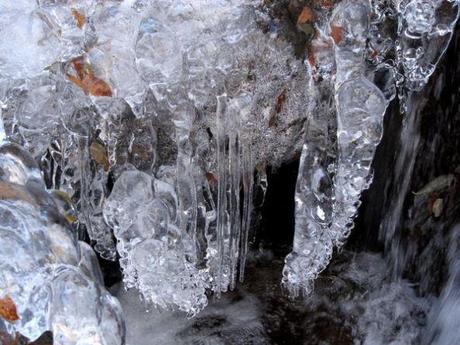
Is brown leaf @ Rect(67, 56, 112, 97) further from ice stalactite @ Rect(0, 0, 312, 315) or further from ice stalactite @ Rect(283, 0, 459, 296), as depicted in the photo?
ice stalactite @ Rect(283, 0, 459, 296)

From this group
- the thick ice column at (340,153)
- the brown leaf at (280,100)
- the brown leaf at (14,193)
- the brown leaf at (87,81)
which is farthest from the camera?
the brown leaf at (280,100)

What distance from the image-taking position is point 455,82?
2.33 meters

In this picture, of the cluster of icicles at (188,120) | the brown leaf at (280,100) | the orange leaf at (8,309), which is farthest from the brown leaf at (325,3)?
the orange leaf at (8,309)

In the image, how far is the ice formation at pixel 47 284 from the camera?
171cm

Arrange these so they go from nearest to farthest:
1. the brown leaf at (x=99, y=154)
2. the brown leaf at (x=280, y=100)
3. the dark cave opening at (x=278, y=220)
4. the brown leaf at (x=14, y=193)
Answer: the brown leaf at (x=14, y=193)
the brown leaf at (x=280, y=100)
the brown leaf at (x=99, y=154)
the dark cave opening at (x=278, y=220)

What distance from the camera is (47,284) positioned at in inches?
69.0

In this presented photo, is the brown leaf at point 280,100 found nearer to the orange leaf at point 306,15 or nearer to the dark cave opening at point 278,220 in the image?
the orange leaf at point 306,15

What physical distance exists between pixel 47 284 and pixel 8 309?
13 cm

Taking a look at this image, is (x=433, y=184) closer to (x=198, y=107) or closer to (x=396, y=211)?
(x=396, y=211)

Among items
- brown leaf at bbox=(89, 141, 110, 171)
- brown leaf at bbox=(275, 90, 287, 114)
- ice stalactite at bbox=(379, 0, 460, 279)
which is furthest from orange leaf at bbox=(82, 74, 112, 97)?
ice stalactite at bbox=(379, 0, 460, 279)

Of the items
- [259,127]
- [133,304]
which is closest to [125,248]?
[133,304]

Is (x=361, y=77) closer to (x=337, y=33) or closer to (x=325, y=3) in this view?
(x=337, y=33)

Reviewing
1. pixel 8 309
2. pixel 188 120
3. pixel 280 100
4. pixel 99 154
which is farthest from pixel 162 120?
pixel 8 309

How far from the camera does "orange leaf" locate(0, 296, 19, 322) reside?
66.9 inches
